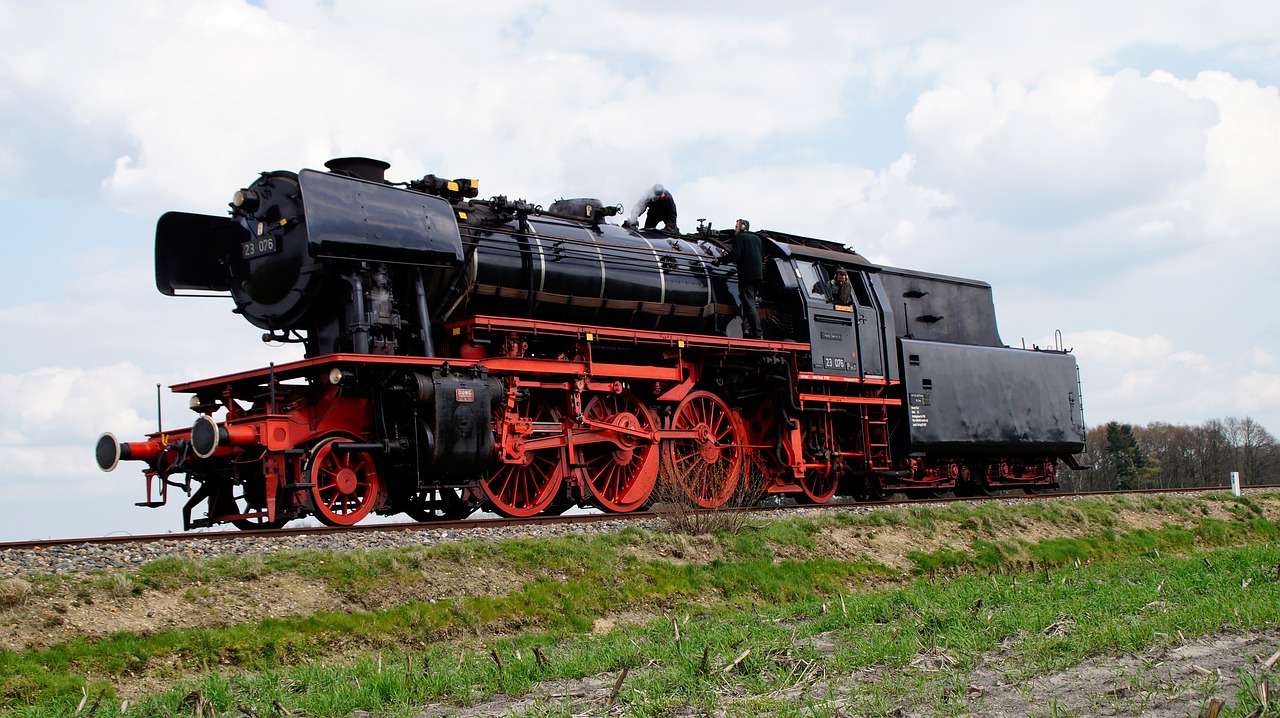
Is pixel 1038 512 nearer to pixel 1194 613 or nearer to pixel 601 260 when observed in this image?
pixel 601 260

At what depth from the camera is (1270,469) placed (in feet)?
177

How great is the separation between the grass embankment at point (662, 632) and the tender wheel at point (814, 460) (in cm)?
367

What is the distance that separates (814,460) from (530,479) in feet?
17.2

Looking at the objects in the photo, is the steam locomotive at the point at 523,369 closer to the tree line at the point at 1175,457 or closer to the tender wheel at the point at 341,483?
the tender wheel at the point at 341,483

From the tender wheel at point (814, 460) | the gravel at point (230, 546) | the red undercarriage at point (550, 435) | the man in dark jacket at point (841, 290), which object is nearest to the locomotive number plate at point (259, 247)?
the red undercarriage at point (550, 435)

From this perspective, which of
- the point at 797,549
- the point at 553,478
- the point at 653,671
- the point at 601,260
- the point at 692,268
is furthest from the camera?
the point at 692,268

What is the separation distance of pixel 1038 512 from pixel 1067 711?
12.6 metres

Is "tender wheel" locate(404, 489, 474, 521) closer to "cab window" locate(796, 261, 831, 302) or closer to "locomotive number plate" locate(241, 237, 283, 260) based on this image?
"locomotive number plate" locate(241, 237, 283, 260)

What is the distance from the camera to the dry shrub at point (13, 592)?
752cm

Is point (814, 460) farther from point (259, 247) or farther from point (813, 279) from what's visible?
point (259, 247)

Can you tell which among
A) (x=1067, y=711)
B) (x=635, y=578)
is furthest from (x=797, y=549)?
(x=1067, y=711)

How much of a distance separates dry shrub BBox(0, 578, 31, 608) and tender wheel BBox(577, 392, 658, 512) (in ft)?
25.0

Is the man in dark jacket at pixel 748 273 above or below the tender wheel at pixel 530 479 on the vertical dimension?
above

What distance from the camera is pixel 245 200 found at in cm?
1279
